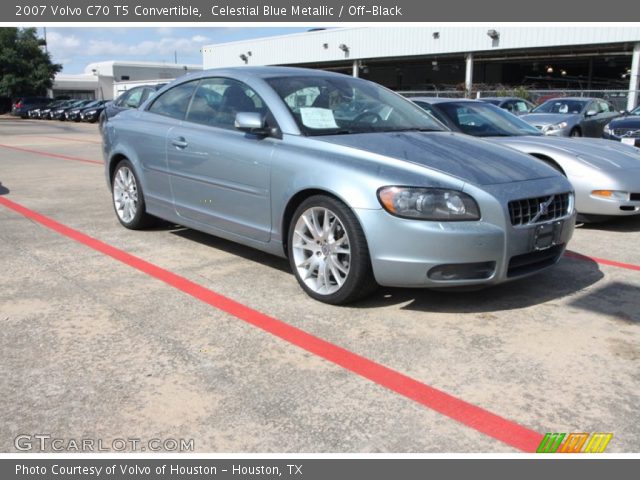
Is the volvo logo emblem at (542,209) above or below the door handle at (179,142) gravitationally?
below

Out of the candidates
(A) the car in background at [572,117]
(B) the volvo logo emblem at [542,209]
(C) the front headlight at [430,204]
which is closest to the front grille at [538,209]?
(B) the volvo logo emblem at [542,209]

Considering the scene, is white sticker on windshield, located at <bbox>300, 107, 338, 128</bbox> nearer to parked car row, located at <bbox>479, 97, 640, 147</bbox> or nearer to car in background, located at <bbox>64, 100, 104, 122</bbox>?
parked car row, located at <bbox>479, 97, 640, 147</bbox>

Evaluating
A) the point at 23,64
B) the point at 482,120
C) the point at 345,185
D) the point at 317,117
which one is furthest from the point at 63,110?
the point at 345,185

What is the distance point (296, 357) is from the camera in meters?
3.34

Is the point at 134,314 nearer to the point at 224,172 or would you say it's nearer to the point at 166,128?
the point at 224,172

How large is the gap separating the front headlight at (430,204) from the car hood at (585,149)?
3295 mm

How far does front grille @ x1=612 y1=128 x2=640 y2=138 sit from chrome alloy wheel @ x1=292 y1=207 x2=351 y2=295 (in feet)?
30.7

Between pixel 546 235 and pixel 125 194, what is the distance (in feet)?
13.0

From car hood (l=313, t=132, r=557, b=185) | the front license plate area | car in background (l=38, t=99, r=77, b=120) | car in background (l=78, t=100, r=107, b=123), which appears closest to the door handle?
car hood (l=313, t=132, r=557, b=185)

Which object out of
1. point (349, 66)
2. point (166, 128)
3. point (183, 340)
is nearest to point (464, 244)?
point (183, 340)

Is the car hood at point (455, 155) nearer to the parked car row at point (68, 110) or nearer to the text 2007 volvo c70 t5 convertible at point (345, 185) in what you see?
the text 2007 volvo c70 t5 convertible at point (345, 185)

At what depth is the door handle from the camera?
5.15 m

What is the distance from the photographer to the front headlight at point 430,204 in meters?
3.74

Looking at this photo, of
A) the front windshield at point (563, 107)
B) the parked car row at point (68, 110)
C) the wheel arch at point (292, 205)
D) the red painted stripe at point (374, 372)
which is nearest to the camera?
the red painted stripe at point (374, 372)
